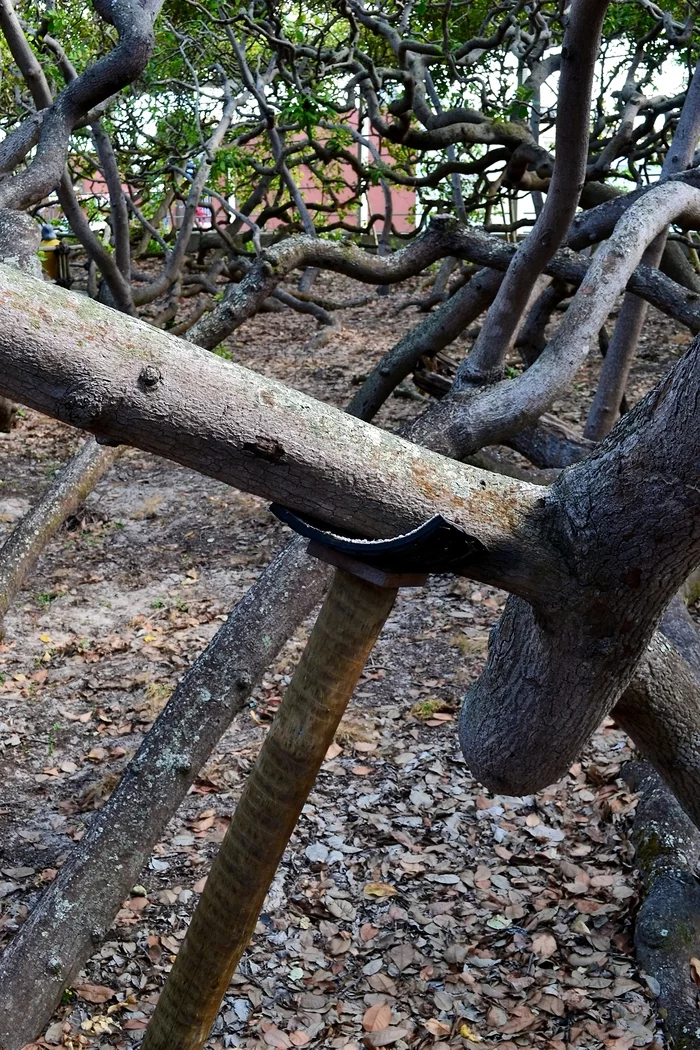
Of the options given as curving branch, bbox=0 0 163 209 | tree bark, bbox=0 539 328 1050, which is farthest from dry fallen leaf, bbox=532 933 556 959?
curving branch, bbox=0 0 163 209

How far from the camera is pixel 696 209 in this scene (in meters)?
4.65

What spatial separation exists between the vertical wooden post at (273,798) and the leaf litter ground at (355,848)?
112 cm

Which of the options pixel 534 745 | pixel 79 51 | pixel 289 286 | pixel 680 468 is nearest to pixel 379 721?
pixel 534 745

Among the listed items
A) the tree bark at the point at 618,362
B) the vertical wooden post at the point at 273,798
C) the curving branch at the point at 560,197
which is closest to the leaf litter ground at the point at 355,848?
the vertical wooden post at the point at 273,798

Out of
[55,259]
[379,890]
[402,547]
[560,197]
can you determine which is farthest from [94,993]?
[55,259]

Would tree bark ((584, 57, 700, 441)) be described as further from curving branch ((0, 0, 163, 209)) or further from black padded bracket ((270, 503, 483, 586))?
black padded bracket ((270, 503, 483, 586))

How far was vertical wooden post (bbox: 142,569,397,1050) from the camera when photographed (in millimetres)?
2043

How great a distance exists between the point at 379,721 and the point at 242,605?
1.47 meters

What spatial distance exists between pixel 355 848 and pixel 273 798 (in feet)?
6.86

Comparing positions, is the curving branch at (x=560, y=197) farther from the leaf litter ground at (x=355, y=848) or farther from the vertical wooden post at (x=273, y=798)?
the vertical wooden post at (x=273, y=798)

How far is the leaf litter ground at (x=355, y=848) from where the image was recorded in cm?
331

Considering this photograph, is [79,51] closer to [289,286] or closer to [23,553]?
[289,286]

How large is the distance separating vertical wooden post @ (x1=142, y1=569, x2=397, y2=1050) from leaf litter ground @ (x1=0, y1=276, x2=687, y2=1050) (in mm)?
1121

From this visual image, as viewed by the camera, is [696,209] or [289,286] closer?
[696,209]
